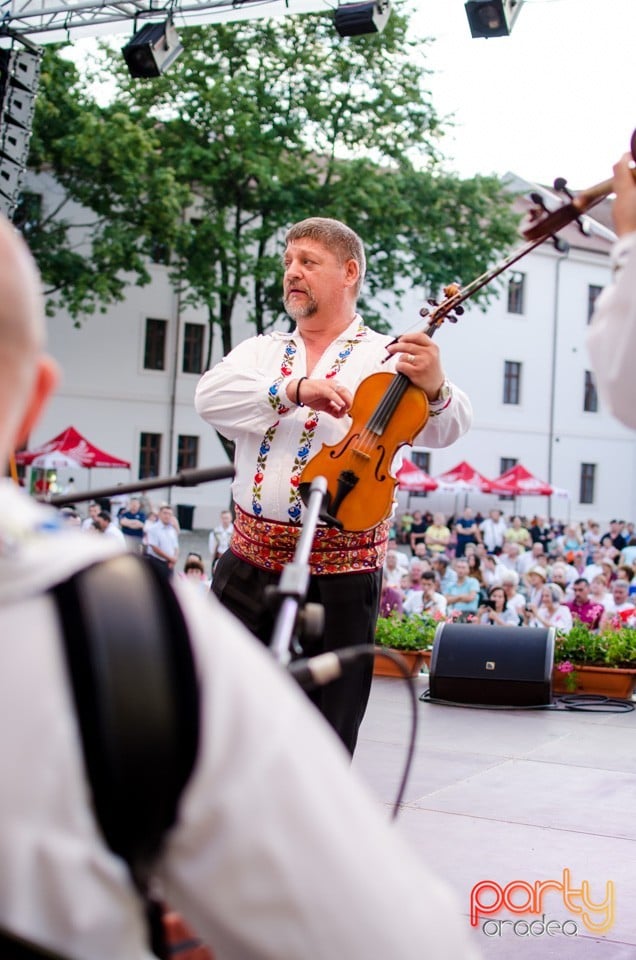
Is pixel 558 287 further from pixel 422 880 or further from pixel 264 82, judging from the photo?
pixel 422 880

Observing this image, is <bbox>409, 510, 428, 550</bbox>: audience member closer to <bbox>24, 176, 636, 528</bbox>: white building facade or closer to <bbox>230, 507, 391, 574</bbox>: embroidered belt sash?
<bbox>24, 176, 636, 528</bbox>: white building facade

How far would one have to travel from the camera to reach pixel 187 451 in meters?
38.2

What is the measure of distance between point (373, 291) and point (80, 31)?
1899 cm

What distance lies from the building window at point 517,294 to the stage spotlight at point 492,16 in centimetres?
3473

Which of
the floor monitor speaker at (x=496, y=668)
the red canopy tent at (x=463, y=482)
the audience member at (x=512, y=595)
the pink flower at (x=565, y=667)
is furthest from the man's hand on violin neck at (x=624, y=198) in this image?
the red canopy tent at (x=463, y=482)

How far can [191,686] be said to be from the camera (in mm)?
983

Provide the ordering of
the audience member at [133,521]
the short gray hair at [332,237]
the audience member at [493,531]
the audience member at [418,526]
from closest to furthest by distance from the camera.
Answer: the short gray hair at [332,237] → the audience member at [133,521] → the audience member at [493,531] → the audience member at [418,526]

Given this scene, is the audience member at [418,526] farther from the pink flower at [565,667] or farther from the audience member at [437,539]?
the pink flower at [565,667]

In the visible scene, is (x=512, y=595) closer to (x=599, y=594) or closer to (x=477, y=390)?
(x=599, y=594)

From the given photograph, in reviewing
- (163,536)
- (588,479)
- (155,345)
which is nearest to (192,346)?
(155,345)

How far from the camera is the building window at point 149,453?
37.3 meters

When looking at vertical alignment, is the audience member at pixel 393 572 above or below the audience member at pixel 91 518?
below

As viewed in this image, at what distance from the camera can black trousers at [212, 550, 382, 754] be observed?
3.60 meters

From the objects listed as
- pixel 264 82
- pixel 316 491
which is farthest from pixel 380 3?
pixel 264 82
